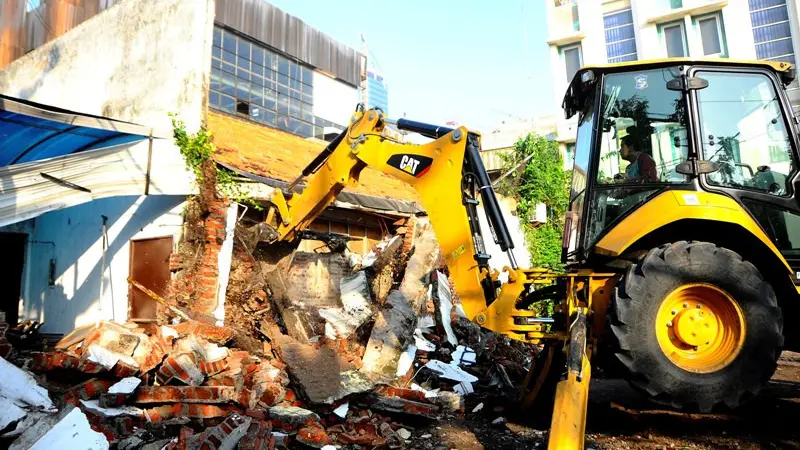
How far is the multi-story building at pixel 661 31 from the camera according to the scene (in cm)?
1717

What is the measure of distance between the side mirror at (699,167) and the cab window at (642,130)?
0.16 ft

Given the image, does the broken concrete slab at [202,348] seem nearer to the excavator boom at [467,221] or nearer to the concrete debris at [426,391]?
the concrete debris at [426,391]

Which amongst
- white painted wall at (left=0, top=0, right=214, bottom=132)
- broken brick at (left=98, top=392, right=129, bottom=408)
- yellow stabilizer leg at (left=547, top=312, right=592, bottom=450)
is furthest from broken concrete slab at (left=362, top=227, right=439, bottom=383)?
white painted wall at (left=0, top=0, right=214, bottom=132)

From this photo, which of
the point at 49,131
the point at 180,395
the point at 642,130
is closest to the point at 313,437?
the point at 180,395

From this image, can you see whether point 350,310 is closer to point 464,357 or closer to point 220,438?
point 464,357

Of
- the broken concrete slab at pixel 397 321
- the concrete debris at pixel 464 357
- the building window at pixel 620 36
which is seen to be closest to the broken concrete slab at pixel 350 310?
the broken concrete slab at pixel 397 321

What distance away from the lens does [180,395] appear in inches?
201

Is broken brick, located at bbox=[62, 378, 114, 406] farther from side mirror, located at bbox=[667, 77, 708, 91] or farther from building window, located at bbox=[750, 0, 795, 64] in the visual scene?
building window, located at bbox=[750, 0, 795, 64]

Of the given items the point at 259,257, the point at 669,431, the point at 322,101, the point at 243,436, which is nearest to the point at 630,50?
the point at 322,101

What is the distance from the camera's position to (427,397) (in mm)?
5926

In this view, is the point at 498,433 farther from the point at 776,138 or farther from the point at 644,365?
the point at 776,138

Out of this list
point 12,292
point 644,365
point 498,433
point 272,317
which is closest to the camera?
point 644,365

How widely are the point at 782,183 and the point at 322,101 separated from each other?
15446 mm

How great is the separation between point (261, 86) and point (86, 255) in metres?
7.97
